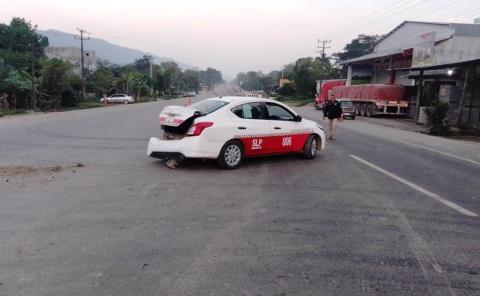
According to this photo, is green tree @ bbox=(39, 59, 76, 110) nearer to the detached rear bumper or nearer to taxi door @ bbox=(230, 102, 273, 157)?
the detached rear bumper

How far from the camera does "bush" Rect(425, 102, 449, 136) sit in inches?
861

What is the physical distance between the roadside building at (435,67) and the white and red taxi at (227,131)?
16.6 m

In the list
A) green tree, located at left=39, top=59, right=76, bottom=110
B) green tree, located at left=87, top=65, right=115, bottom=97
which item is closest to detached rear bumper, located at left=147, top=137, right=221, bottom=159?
green tree, located at left=39, top=59, right=76, bottom=110

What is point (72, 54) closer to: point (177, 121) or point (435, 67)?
point (435, 67)

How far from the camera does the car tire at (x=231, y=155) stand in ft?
29.9

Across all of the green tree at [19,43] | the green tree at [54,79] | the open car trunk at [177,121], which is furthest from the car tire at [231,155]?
the green tree at [19,43]

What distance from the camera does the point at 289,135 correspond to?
1038cm

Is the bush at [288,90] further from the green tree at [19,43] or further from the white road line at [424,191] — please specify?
the white road line at [424,191]

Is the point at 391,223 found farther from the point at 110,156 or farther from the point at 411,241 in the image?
the point at 110,156

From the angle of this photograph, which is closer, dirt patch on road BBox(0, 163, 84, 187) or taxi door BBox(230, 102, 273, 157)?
dirt patch on road BBox(0, 163, 84, 187)

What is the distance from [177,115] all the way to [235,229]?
13.4 feet

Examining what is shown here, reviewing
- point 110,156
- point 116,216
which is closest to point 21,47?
point 110,156

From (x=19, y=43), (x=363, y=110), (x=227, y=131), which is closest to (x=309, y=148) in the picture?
(x=227, y=131)

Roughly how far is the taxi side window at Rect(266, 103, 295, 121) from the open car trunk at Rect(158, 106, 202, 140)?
1.85 metres
